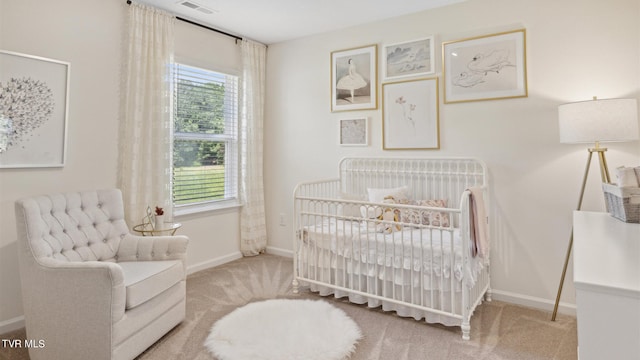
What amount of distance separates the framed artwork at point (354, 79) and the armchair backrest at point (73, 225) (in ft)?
7.27

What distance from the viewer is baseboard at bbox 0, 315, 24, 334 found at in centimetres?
221

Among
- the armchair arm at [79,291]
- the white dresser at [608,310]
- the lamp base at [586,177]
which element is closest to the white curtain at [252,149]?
the armchair arm at [79,291]

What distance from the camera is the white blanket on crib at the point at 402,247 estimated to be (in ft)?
7.22

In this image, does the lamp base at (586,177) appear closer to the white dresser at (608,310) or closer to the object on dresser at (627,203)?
the object on dresser at (627,203)

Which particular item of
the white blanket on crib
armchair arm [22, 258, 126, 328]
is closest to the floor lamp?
the white blanket on crib

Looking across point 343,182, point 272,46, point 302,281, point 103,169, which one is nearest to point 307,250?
point 302,281

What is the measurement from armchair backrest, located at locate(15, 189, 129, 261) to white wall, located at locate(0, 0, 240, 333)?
0.33m

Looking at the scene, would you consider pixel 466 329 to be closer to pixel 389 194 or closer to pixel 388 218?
pixel 388 218

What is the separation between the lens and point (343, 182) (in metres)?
3.56

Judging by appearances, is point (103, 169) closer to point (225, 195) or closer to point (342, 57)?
point (225, 195)

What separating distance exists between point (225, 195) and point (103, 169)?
51.8 inches

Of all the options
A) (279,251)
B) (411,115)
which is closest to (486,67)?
(411,115)

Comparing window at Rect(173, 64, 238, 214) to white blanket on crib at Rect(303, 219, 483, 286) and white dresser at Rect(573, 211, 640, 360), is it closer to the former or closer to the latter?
white blanket on crib at Rect(303, 219, 483, 286)

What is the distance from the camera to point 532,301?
2.64 metres
